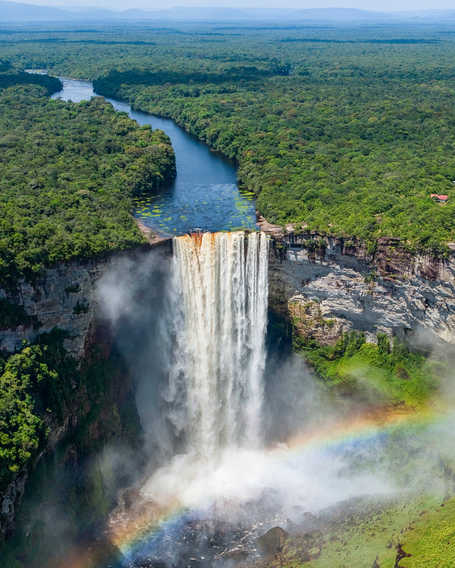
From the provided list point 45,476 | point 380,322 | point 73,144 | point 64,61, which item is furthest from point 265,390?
point 64,61

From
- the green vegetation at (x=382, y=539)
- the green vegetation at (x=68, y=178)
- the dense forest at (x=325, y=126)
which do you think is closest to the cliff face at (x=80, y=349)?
the green vegetation at (x=68, y=178)

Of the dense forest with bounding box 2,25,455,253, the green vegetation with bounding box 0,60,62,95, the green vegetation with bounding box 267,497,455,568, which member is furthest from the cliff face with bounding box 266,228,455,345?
the green vegetation with bounding box 0,60,62,95

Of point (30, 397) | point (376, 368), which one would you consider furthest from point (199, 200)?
point (30, 397)

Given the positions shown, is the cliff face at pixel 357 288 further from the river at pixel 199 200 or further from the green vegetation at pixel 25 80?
the green vegetation at pixel 25 80

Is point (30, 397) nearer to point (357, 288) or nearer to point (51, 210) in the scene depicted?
point (51, 210)

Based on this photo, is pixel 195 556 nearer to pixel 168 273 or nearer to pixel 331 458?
pixel 331 458

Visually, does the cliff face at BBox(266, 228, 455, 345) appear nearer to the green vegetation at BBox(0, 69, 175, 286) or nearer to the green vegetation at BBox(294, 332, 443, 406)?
the green vegetation at BBox(294, 332, 443, 406)
